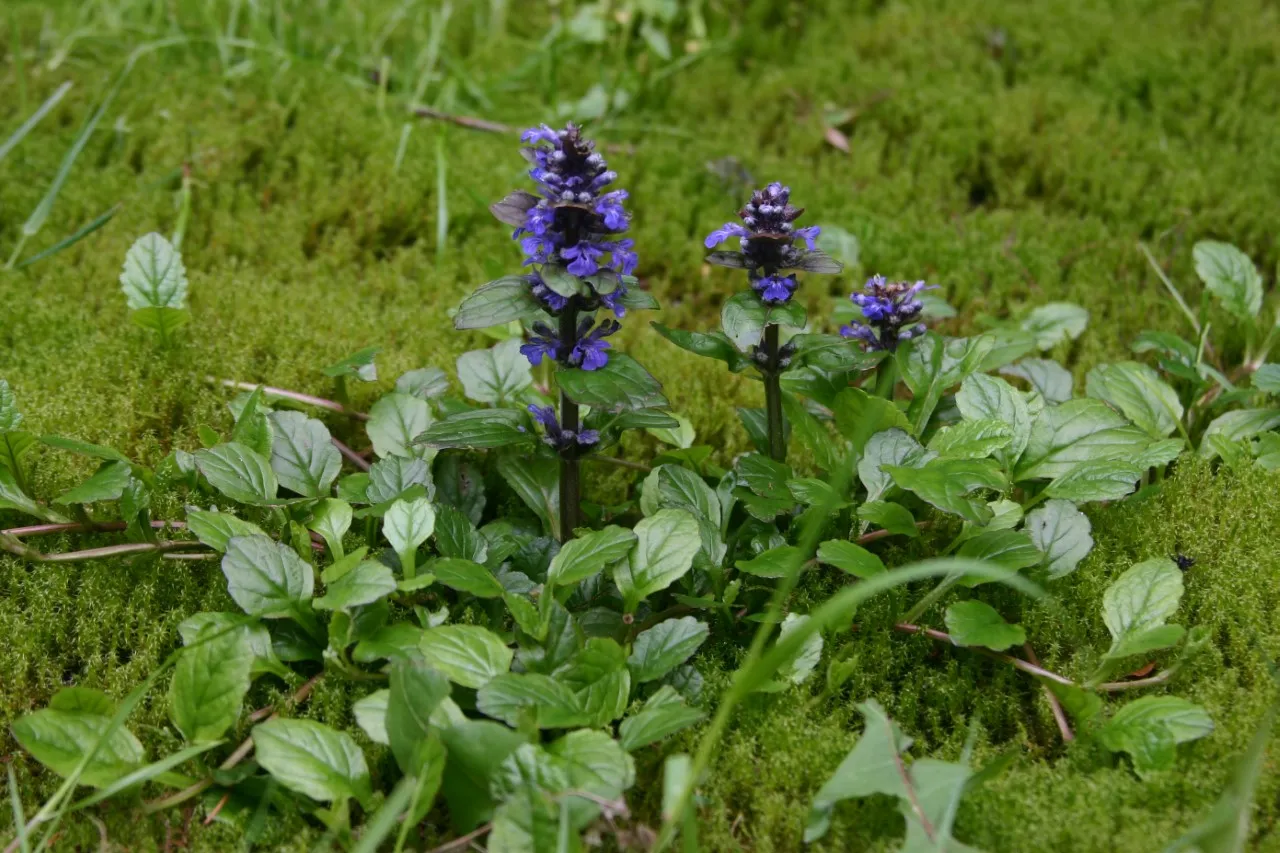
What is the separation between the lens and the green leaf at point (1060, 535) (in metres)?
2.35

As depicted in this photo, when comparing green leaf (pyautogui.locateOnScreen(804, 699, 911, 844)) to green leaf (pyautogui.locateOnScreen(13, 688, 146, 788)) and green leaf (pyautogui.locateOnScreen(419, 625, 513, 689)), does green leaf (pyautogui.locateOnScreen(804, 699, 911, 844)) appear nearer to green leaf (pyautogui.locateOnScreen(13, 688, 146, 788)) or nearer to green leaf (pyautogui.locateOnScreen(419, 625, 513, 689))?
green leaf (pyautogui.locateOnScreen(419, 625, 513, 689))

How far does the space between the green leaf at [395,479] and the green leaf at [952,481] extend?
1.09 metres

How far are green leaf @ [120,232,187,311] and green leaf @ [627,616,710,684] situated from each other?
1693 millimetres

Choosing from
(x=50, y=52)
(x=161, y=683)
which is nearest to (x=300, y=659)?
(x=161, y=683)

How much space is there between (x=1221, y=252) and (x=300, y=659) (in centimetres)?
289

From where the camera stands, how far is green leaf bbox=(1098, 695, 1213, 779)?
1.96 m

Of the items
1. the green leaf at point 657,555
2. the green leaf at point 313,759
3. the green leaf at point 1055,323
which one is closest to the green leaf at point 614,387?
the green leaf at point 657,555

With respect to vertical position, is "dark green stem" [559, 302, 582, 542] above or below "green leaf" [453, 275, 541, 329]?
below

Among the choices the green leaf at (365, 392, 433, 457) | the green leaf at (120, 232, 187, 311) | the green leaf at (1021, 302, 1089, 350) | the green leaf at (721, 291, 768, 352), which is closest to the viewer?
the green leaf at (721, 291, 768, 352)

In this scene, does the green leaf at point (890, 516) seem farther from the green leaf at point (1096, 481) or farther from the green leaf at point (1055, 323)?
the green leaf at point (1055, 323)

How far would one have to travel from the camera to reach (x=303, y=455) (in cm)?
258

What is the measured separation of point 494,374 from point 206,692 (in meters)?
1.12

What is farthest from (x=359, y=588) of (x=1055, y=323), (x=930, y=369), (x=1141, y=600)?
(x=1055, y=323)

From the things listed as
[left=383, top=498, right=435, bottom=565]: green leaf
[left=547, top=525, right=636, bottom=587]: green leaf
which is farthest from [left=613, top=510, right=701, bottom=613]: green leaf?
[left=383, top=498, right=435, bottom=565]: green leaf
